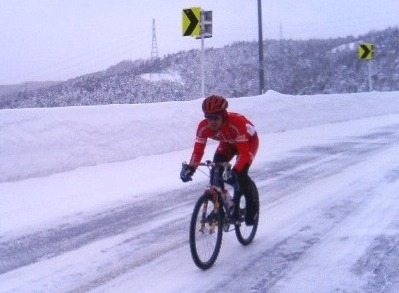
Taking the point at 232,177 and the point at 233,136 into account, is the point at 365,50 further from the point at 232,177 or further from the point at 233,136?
the point at 232,177

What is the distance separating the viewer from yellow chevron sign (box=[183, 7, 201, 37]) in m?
13.6

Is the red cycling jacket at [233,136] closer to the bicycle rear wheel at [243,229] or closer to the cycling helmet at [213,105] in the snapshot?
the cycling helmet at [213,105]

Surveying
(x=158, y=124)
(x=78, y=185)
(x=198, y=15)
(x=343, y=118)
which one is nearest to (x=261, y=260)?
(x=78, y=185)

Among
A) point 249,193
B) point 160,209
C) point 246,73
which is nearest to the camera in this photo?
point 249,193

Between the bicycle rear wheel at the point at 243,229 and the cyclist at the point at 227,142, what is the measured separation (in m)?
0.07

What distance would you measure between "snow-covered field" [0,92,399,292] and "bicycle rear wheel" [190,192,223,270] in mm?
134

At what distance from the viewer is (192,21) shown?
13711 mm

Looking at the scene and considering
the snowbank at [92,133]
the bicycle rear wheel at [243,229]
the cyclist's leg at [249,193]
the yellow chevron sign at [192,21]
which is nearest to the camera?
the cyclist's leg at [249,193]

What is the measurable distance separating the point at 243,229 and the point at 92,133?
572 cm

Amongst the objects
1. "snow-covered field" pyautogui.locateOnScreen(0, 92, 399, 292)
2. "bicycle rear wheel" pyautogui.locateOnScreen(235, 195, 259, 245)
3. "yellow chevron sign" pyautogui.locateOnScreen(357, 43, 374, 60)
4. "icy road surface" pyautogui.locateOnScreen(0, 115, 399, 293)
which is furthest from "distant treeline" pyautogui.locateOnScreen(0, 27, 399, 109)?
"bicycle rear wheel" pyautogui.locateOnScreen(235, 195, 259, 245)

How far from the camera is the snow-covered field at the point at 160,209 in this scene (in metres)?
4.99

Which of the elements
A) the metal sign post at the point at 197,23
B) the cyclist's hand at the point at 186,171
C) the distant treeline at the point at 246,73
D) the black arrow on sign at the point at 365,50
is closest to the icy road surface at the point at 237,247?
the cyclist's hand at the point at 186,171

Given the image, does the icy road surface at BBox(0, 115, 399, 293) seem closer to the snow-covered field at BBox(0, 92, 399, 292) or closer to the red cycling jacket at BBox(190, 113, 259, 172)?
the snow-covered field at BBox(0, 92, 399, 292)

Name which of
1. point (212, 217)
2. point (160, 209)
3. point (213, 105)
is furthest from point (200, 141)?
point (160, 209)
